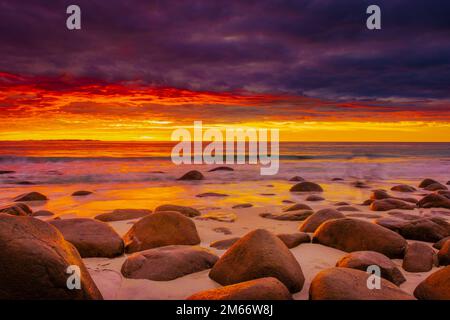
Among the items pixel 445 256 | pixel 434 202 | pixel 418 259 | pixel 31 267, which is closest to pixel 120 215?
pixel 31 267

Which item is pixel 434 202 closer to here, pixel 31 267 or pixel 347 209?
pixel 347 209

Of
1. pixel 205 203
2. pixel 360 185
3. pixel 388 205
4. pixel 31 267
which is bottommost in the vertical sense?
pixel 360 185

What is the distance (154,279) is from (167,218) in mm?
1505

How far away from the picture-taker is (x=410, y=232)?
5684mm

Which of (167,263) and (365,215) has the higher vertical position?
(167,263)

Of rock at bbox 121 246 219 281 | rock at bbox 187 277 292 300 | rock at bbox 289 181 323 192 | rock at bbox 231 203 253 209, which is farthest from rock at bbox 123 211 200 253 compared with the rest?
rock at bbox 289 181 323 192

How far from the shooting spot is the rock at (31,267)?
2.91 m

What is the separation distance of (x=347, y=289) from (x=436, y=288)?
0.91 m

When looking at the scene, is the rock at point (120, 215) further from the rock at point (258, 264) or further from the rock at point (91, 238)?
the rock at point (258, 264)

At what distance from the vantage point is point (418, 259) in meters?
4.51

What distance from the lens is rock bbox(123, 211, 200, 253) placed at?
5.15 meters

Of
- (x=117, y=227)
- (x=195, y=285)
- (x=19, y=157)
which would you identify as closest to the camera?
(x=195, y=285)
